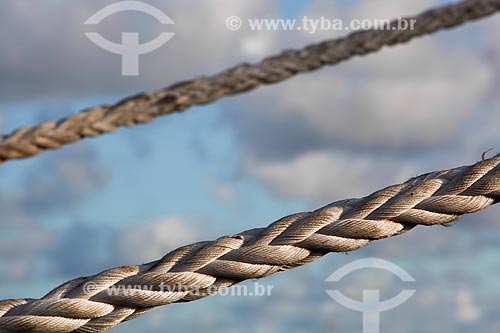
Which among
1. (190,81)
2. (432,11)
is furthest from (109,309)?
(432,11)

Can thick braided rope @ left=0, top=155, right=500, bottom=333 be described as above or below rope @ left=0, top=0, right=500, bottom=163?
below

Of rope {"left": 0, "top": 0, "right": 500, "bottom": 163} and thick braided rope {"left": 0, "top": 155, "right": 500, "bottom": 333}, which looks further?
rope {"left": 0, "top": 0, "right": 500, "bottom": 163}

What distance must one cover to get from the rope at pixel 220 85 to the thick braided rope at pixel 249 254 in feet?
3.39

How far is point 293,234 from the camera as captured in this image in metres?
1.08

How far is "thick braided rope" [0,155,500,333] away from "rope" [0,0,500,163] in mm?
1033

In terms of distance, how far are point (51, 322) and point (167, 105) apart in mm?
1300

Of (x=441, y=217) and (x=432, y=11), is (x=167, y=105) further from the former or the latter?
(x=432, y=11)

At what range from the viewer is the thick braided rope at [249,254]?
1054 millimetres

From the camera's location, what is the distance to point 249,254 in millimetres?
1063

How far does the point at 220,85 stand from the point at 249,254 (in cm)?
154

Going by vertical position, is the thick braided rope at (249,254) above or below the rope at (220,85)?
below

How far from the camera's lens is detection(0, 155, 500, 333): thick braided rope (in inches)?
41.5

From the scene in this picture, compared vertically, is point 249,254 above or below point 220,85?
below

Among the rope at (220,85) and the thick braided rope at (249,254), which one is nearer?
the thick braided rope at (249,254)
